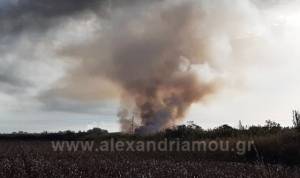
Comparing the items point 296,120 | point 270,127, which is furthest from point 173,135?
point 296,120

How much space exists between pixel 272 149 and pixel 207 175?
9883 millimetres

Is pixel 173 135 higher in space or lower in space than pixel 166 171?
higher

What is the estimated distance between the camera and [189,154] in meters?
22.4

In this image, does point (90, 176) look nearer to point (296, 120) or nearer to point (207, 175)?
point (207, 175)

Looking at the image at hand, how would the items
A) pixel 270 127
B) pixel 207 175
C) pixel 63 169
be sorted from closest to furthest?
pixel 207 175, pixel 63 169, pixel 270 127

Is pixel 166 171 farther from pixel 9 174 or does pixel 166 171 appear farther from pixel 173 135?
pixel 173 135

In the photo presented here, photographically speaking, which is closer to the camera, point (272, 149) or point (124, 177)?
point (124, 177)

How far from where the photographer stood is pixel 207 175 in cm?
1190

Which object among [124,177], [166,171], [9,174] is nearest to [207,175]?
[166,171]

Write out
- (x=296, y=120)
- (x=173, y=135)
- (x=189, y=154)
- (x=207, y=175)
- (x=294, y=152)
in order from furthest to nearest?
(x=173, y=135) < (x=296, y=120) < (x=189, y=154) < (x=294, y=152) < (x=207, y=175)

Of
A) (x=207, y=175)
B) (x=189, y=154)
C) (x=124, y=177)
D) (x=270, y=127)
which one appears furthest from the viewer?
(x=270, y=127)

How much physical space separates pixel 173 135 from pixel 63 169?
2118cm

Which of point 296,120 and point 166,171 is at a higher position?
point 296,120

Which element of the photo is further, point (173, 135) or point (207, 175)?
point (173, 135)
